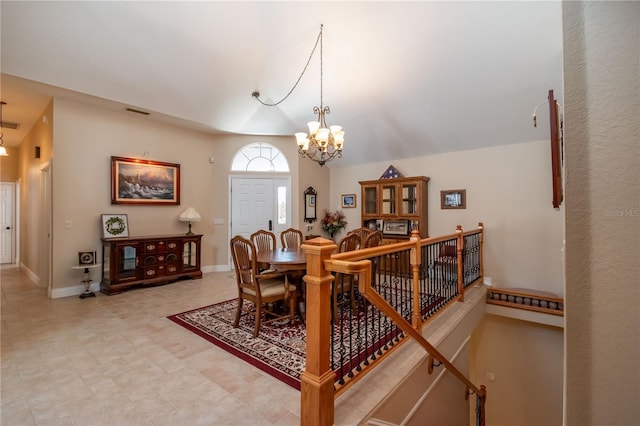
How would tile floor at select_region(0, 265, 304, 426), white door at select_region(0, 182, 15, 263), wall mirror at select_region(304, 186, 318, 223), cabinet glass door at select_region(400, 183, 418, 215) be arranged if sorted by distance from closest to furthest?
tile floor at select_region(0, 265, 304, 426), cabinet glass door at select_region(400, 183, 418, 215), wall mirror at select_region(304, 186, 318, 223), white door at select_region(0, 182, 15, 263)

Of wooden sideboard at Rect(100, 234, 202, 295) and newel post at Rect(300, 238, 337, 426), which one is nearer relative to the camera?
newel post at Rect(300, 238, 337, 426)

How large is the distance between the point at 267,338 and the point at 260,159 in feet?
14.6

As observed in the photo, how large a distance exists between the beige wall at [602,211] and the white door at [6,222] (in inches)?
396

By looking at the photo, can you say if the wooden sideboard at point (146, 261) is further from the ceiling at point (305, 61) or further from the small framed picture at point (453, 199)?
the small framed picture at point (453, 199)

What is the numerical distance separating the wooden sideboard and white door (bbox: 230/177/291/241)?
1100 millimetres

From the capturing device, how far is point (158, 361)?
242 centimetres

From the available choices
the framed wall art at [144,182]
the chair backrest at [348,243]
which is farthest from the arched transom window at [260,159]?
the chair backrest at [348,243]

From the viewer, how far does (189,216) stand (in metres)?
5.37

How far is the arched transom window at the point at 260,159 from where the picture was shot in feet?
20.6

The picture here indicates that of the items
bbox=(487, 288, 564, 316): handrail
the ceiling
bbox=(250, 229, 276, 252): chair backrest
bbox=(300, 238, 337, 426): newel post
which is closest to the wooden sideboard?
bbox=(250, 229, 276, 252): chair backrest

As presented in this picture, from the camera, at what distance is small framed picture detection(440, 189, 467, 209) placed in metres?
5.07

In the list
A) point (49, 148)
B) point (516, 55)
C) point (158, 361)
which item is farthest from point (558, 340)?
point (49, 148)

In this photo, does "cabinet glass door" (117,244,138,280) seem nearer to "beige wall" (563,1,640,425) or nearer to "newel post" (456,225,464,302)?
"newel post" (456,225,464,302)

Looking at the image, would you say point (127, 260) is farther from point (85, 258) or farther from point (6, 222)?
point (6, 222)
